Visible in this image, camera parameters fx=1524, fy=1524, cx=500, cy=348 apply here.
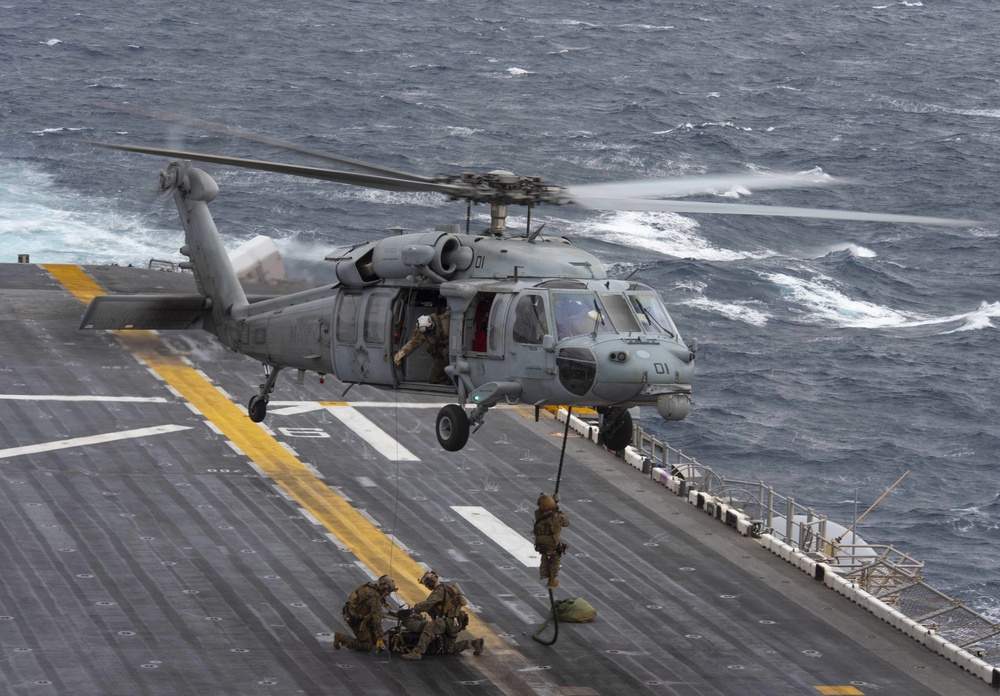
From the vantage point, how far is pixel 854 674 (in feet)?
86.0

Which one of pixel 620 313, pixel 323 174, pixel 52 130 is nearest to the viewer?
pixel 323 174

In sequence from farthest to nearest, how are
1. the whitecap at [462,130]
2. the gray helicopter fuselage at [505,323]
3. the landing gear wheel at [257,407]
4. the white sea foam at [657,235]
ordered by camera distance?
the whitecap at [462,130] → the white sea foam at [657,235] → the landing gear wheel at [257,407] → the gray helicopter fuselage at [505,323]

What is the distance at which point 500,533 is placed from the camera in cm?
3147

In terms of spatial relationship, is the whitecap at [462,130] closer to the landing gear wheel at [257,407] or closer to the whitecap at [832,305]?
the whitecap at [832,305]

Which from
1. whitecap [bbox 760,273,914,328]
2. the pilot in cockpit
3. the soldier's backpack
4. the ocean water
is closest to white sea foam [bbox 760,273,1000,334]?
whitecap [bbox 760,273,914,328]

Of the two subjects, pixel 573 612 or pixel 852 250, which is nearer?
pixel 573 612

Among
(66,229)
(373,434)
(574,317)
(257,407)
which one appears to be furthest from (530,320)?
(66,229)

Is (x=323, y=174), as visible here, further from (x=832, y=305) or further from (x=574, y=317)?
(x=832, y=305)

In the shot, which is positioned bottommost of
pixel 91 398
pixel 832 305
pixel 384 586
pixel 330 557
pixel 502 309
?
pixel 832 305

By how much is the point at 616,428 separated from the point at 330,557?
7.34 metres

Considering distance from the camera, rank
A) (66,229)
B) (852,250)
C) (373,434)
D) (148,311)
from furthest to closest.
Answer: (852,250)
(66,229)
(373,434)
(148,311)

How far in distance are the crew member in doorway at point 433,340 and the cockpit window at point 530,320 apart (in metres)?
1.57

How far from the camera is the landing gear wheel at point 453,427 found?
23.8 m

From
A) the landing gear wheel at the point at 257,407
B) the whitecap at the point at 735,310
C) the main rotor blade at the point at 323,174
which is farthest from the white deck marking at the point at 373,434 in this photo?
the whitecap at the point at 735,310
